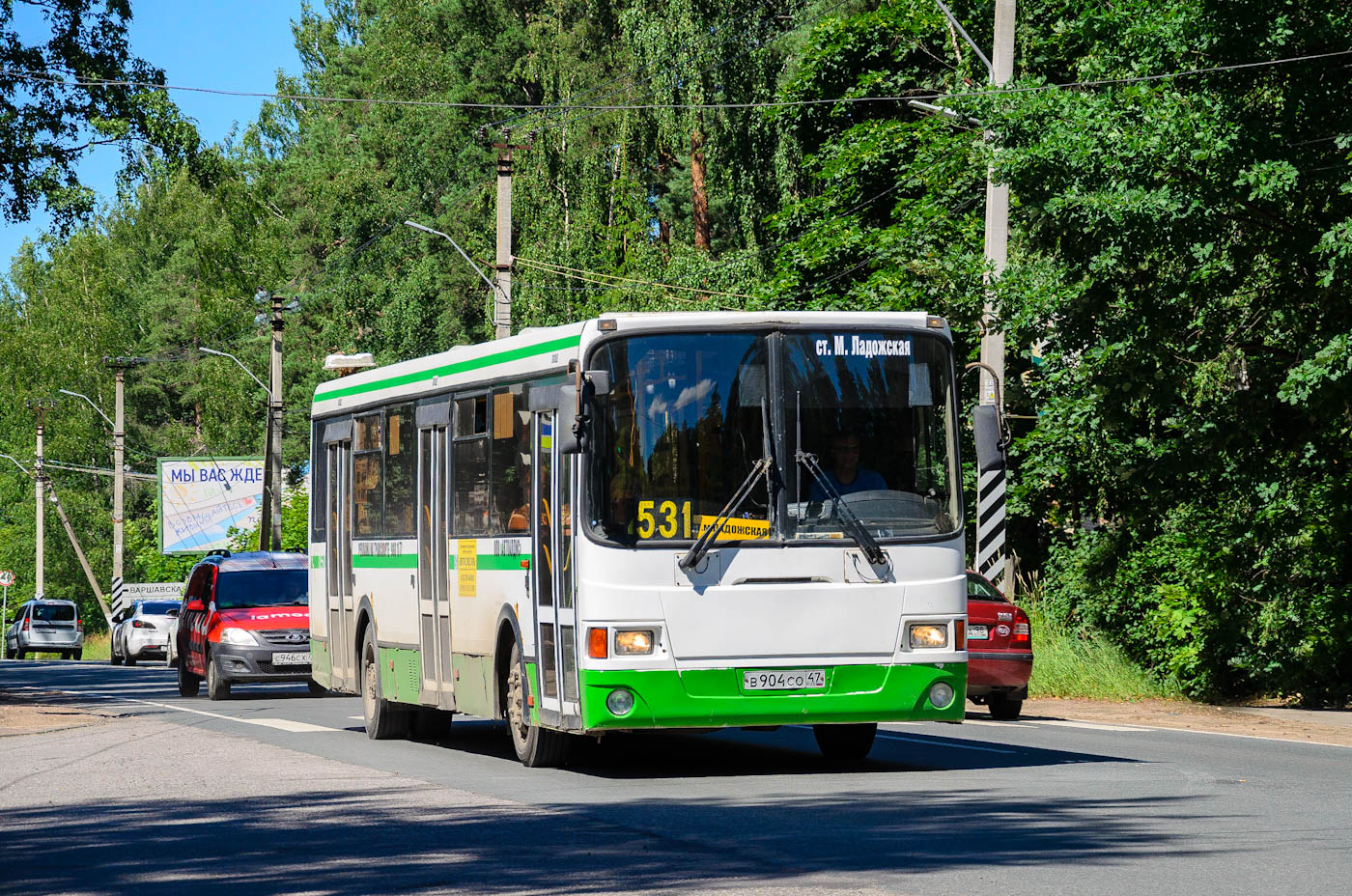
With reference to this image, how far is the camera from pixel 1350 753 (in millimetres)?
16719

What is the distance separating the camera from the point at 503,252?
36.8m

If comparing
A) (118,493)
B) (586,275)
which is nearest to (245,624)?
(586,275)

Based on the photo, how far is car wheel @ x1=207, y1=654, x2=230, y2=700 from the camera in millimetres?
28125

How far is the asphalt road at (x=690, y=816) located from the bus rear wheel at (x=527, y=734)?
0.24 meters

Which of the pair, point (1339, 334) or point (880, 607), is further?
point (1339, 334)

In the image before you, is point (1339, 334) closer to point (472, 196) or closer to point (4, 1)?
point (4, 1)

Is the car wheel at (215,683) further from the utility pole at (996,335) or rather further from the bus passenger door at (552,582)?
the bus passenger door at (552,582)

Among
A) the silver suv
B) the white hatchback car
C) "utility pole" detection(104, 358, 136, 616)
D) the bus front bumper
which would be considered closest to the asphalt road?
the bus front bumper

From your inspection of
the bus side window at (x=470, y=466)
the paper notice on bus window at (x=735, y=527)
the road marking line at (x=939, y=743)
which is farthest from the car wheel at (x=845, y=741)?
the bus side window at (x=470, y=466)

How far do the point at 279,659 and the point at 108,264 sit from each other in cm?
7579

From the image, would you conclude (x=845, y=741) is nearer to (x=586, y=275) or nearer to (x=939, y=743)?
(x=939, y=743)

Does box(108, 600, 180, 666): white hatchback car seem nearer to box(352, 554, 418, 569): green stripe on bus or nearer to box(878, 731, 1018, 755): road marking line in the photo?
box(352, 554, 418, 569): green stripe on bus

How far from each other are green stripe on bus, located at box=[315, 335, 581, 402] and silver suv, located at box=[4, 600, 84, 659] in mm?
49433

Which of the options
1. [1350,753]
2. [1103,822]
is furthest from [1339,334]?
[1103,822]
